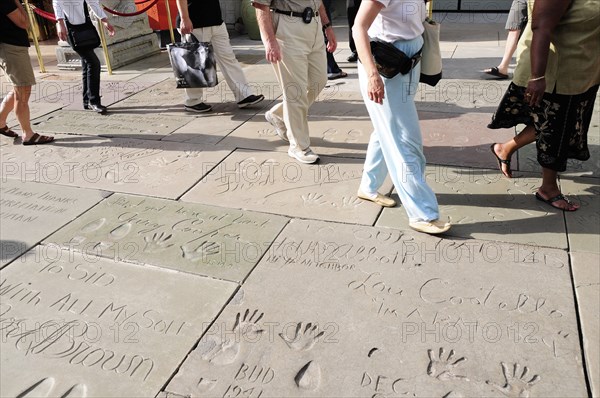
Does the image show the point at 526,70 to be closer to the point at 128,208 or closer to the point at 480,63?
the point at 128,208

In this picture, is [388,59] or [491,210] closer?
[388,59]

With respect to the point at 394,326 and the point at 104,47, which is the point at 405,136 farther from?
the point at 104,47

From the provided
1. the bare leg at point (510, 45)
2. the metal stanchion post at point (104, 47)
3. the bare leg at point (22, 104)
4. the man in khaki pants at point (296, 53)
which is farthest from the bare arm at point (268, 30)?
the metal stanchion post at point (104, 47)

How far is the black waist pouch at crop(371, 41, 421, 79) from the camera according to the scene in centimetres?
294

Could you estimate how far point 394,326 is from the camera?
258 cm

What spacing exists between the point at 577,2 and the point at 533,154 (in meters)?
1.67

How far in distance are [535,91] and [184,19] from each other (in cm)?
353

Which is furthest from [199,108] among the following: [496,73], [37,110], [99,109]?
[496,73]

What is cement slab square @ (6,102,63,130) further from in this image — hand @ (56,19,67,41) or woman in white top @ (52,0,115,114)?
hand @ (56,19,67,41)

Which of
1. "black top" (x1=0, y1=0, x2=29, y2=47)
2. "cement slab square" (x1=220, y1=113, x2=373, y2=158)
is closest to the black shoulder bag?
"black top" (x1=0, y1=0, x2=29, y2=47)

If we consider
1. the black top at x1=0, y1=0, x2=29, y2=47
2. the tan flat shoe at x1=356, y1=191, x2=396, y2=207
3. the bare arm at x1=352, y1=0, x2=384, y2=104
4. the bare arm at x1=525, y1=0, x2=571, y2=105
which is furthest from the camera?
the black top at x1=0, y1=0, x2=29, y2=47

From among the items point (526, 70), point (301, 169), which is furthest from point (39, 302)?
point (526, 70)

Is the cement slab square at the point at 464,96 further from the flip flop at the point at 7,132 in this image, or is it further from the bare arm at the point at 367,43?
the flip flop at the point at 7,132

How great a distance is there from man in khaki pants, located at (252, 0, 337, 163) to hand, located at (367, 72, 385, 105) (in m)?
1.22
